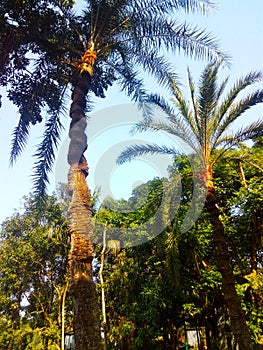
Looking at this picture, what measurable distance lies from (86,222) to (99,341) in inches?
78.4

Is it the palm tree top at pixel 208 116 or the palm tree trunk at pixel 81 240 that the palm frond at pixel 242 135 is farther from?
the palm tree trunk at pixel 81 240

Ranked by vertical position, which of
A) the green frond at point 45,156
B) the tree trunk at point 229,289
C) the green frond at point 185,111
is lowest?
the tree trunk at point 229,289

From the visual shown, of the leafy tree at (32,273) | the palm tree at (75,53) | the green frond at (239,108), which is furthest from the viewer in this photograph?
the leafy tree at (32,273)

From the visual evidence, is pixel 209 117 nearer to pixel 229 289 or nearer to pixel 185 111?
pixel 185 111

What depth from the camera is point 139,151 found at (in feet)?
36.6

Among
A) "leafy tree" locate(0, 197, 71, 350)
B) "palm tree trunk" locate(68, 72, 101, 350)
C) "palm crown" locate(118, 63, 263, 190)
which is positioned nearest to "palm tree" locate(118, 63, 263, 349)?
"palm crown" locate(118, 63, 263, 190)

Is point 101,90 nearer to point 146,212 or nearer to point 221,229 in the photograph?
point 221,229

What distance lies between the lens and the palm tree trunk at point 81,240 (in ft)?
16.0

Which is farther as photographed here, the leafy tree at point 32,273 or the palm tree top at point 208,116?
the leafy tree at point 32,273

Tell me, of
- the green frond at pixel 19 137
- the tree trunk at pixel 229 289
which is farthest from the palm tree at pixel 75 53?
the tree trunk at pixel 229 289

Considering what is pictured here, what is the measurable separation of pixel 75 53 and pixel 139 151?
4131 millimetres

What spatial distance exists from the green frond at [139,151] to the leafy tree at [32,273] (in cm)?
925

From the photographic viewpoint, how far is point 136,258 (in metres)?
15.7

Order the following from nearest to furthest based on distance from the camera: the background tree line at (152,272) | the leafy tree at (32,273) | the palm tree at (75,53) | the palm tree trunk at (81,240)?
the palm tree trunk at (81,240) → the palm tree at (75,53) → the background tree line at (152,272) → the leafy tree at (32,273)
